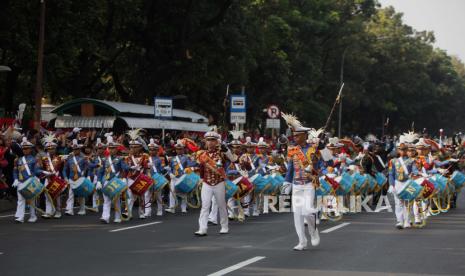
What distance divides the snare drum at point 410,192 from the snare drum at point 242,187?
3.76 m

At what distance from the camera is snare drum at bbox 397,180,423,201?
18781 millimetres

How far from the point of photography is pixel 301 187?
1502 cm

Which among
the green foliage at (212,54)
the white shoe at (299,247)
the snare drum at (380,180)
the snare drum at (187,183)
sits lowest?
the white shoe at (299,247)

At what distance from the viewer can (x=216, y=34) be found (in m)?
45.2

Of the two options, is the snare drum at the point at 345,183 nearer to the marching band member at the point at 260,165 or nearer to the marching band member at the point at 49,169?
the marching band member at the point at 260,165

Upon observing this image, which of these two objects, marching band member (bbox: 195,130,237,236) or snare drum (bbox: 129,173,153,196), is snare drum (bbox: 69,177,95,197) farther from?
marching band member (bbox: 195,130,237,236)

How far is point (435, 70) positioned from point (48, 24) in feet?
266

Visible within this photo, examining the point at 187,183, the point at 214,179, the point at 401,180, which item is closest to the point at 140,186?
the point at 187,183

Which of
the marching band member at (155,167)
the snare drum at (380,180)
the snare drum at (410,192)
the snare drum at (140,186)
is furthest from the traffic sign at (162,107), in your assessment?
the snare drum at (410,192)

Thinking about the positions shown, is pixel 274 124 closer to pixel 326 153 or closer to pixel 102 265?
pixel 326 153

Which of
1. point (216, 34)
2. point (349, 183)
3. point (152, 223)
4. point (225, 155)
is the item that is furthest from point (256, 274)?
point (216, 34)

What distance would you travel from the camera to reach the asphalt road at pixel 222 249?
1244 centimetres

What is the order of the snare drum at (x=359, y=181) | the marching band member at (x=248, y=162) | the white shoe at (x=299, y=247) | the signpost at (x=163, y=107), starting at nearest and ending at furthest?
the white shoe at (x=299, y=247), the marching band member at (x=248, y=162), the snare drum at (x=359, y=181), the signpost at (x=163, y=107)

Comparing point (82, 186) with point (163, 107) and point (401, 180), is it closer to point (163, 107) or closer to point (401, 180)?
point (401, 180)
